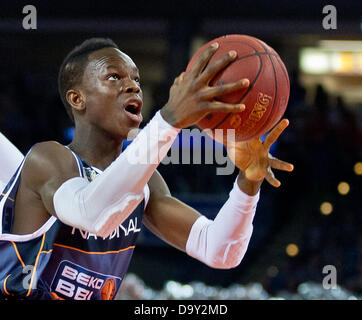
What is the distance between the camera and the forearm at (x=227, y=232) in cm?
272

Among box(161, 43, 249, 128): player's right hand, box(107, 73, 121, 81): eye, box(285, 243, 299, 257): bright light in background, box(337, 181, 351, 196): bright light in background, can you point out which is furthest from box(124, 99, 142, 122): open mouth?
box(337, 181, 351, 196): bright light in background

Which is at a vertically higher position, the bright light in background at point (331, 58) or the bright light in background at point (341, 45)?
the bright light in background at point (341, 45)

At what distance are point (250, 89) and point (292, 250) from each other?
5.45m

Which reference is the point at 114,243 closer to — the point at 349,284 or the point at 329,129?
the point at 349,284

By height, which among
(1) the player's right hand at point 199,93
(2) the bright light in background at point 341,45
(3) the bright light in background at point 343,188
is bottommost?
(3) the bright light in background at point 343,188

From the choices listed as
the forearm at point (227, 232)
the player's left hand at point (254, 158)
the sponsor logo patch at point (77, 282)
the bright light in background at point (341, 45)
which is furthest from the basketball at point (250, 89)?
the bright light in background at point (341, 45)

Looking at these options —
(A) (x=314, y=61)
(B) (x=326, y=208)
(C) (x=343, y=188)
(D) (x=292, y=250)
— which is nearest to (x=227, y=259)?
(D) (x=292, y=250)

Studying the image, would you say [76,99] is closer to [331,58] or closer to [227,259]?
[227,259]

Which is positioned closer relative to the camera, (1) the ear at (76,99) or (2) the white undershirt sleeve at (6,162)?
(1) the ear at (76,99)

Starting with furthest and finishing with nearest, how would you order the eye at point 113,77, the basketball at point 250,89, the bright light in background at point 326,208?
1. the bright light in background at point 326,208
2. the eye at point 113,77
3. the basketball at point 250,89

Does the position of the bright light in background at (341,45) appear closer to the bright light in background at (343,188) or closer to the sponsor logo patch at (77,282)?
the bright light in background at (343,188)

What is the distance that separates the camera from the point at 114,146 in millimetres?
2916

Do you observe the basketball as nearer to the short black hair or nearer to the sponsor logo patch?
the short black hair

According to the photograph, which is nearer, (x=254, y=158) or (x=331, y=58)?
(x=254, y=158)
